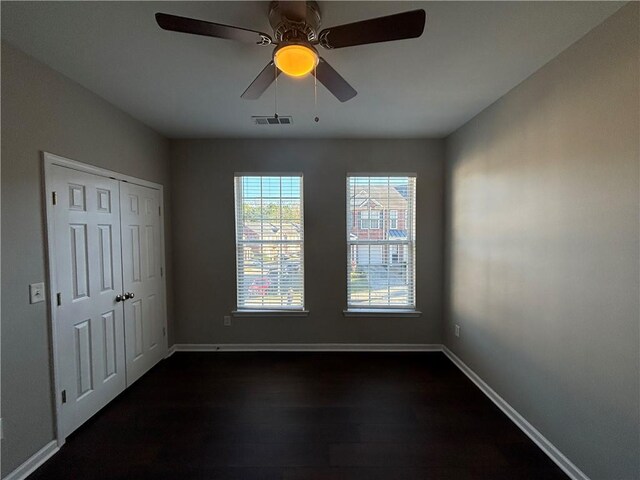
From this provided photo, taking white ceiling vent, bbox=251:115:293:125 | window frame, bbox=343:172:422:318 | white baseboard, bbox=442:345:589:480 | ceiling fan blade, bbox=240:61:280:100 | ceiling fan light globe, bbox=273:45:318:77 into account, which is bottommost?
white baseboard, bbox=442:345:589:480

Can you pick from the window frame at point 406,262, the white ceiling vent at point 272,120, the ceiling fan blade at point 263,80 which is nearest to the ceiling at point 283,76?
the white ceiling vent at point 272,120

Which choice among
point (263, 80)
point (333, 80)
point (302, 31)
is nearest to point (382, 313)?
point (333, 80)

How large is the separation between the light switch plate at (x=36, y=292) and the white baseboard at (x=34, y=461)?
38.7 inches

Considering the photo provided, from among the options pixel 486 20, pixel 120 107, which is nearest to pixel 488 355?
pixel 486 20

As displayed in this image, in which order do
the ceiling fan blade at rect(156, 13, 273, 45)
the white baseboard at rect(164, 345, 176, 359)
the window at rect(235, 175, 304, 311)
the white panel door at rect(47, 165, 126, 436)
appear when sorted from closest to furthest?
the ceiling fan blade at rect(156, 13, 273, 45) → the white panel door at rect(47, 165, 126, 436) → the white baseboard at rect(164, 345, 176, 359) → the window at rect(235, 175, 304, 311)

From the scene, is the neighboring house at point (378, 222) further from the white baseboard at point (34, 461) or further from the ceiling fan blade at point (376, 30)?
the white baseboard at point (34, 461)

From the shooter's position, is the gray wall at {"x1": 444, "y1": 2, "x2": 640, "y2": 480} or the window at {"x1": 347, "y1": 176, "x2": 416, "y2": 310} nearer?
the gray wall at {"x1": 444, "y1": 2, "x2": 640, "y2": 480}

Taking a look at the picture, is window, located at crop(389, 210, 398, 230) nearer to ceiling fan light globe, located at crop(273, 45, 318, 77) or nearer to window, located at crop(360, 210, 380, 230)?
window, located at crop(360, 210, 380, 230)

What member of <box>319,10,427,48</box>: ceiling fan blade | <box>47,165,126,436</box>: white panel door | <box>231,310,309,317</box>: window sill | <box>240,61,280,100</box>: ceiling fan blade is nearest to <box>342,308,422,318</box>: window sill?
<box>231,310,309,317</box>: window sill

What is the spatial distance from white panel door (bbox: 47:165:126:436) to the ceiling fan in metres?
1.59

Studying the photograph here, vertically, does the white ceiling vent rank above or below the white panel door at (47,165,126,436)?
above

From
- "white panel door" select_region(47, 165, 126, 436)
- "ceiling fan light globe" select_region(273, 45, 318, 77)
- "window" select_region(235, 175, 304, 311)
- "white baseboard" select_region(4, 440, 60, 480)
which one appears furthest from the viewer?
"window" select_region(235, 175, 304, 311)

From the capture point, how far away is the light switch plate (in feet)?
5.61

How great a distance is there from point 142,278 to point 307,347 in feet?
6.63
